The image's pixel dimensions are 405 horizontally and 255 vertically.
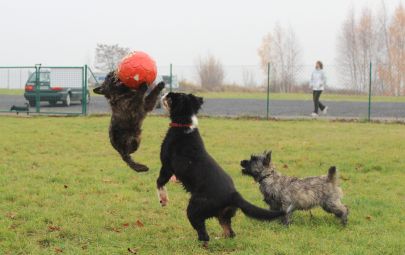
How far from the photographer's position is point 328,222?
22.1ft

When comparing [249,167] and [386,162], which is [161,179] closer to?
[249,167]

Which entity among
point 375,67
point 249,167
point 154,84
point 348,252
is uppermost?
point 375,67

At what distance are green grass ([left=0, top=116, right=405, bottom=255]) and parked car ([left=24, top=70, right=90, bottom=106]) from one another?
7603 millimetres

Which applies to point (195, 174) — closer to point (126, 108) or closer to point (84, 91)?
point (126, 108)

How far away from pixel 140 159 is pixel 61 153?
206 centimetres

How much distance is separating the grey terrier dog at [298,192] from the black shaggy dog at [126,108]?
184cm

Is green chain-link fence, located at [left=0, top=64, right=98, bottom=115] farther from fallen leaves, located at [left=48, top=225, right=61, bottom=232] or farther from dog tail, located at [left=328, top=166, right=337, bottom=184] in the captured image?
dog tail, located at [left=328, top=166, right=337, bottom=184]

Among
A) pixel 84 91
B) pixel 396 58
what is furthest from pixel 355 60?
pixel 84 91

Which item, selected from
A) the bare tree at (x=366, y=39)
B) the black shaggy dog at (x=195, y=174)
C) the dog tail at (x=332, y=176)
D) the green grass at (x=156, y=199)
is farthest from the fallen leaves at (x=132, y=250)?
the bare tree at (x=366, y=39)

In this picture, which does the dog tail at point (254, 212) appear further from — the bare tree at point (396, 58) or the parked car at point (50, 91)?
the bare tree at point (396, 58)

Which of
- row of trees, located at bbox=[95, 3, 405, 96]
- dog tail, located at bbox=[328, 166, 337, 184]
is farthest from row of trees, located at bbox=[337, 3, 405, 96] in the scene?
dog tail, located at bbox=[328, 166, 337, 184]

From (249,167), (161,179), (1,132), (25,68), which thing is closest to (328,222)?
(249,167)

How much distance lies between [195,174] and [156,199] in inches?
89.1

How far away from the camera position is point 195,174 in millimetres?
5641
